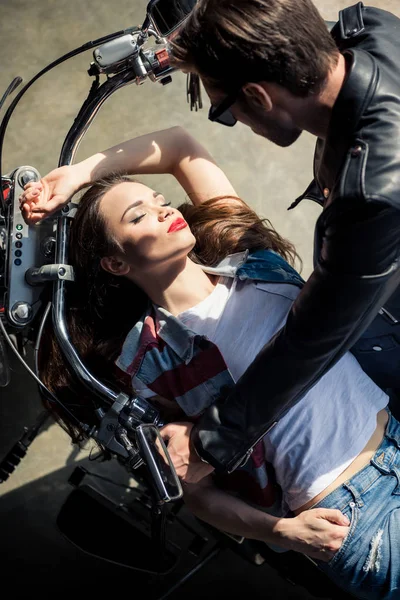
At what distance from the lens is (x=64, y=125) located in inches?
127

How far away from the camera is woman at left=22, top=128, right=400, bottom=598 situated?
1.66m

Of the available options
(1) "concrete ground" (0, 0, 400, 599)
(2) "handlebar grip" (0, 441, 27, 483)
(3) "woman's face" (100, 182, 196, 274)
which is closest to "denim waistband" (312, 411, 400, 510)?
(3) "woman's face" (100, 182, 196, 274)

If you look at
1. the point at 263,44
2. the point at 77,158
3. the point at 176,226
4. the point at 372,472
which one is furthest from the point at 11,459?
the point at 263,44

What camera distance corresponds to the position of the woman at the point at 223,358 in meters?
1.66

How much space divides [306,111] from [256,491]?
886mm

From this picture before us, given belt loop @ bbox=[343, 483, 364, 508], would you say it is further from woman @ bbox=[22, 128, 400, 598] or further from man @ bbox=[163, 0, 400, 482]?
man @ bbox=[163, 0, 400, 482]

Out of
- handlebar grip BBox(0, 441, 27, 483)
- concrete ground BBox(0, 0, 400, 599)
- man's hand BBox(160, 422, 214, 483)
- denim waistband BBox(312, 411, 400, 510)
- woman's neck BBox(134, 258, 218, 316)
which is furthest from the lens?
concrete ground BBox(0, 0, 400, 599)

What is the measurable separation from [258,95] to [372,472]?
0.92m

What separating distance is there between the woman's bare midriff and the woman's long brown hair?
1.68ft

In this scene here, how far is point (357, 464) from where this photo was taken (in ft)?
5.58

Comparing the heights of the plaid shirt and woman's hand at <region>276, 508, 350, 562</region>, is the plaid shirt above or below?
above

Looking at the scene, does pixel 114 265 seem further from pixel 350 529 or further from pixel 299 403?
pixel 350 529

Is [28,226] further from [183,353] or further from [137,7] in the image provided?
[137,7]

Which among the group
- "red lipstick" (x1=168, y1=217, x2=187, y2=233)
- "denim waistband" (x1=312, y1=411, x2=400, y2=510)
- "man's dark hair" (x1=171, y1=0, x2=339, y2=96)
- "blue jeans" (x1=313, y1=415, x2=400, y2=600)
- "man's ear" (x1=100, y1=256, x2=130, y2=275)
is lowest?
"blue jeans" (x1=313, y1=415, x2=400, y2=600)
